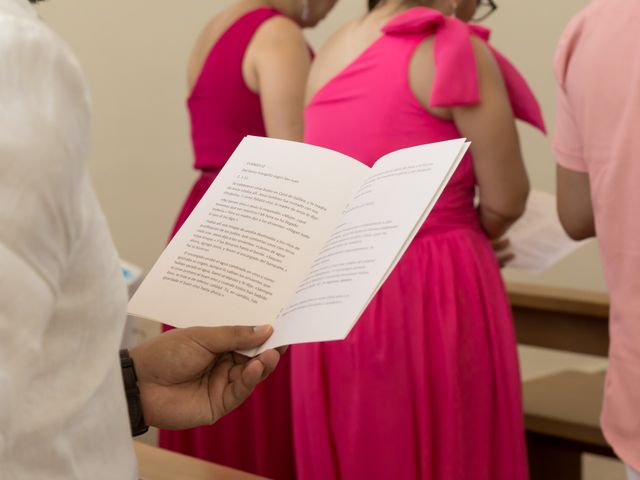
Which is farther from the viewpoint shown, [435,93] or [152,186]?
[152,186]

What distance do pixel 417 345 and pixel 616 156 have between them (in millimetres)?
494

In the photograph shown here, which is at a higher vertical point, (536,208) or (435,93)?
(435,93)

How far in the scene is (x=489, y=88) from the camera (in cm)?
166

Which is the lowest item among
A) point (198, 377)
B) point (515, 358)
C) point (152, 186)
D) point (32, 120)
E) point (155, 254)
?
point (155, 254)

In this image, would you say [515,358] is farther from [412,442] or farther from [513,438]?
[412,442]

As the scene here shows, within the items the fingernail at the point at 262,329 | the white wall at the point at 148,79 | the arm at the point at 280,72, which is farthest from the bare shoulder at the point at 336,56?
the white wall at the point at 148,79

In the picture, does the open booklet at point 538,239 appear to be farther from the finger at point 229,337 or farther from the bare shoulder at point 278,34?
the finger at point 229,337

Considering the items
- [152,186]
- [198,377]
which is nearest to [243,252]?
[198,377]

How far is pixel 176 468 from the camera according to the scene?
1194 mm

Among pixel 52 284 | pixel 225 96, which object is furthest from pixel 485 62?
pixel 52 284

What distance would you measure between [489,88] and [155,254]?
1.85 metres

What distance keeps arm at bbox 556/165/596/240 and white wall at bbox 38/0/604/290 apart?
185 cm

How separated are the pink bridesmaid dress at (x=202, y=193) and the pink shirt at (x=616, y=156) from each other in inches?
34.2

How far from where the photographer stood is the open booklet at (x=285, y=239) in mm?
887
